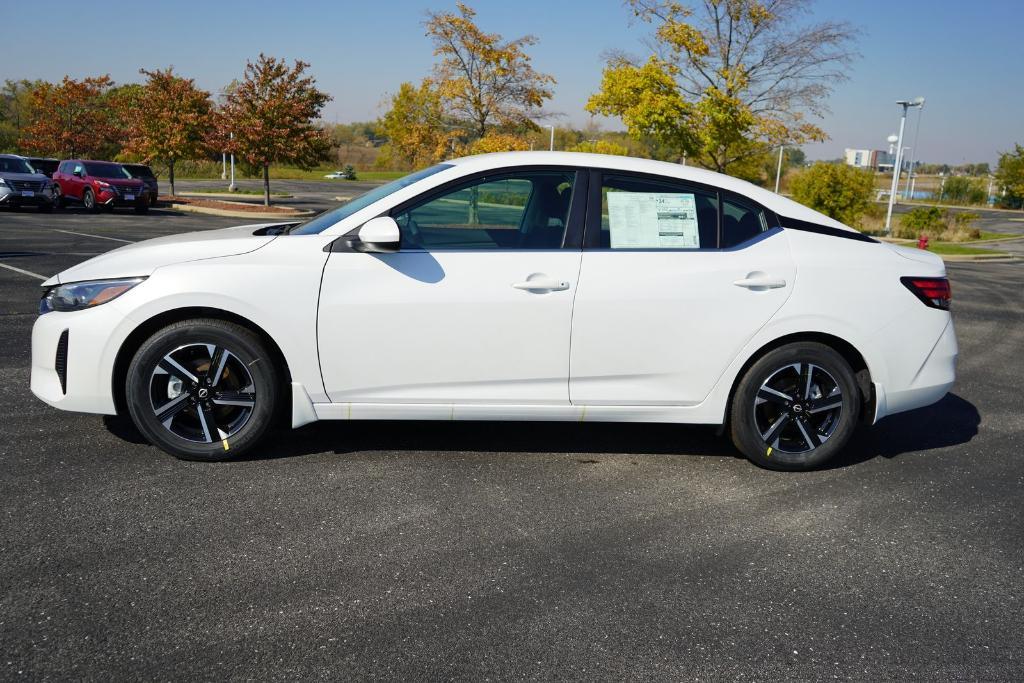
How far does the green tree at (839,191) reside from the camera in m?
27.9

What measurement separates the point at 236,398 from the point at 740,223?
2.98 m

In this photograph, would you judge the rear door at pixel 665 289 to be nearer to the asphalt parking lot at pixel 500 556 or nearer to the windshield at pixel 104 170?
the asphalt parking lot at pixel 500 556

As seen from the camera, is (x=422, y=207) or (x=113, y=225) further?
(x=113, y=225)

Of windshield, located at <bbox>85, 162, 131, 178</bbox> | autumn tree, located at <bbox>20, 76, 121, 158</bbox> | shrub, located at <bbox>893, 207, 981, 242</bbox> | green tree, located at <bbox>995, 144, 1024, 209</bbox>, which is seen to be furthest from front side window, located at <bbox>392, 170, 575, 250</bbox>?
green tree, located at <bbox>995, 144, 1024, 209</bbox>

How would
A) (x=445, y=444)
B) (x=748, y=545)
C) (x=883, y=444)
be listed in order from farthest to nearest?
1. (x=883, y=444)
2. (x=445, y=444)
3. (x=748, y=545)

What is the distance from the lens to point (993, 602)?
3.47 metres

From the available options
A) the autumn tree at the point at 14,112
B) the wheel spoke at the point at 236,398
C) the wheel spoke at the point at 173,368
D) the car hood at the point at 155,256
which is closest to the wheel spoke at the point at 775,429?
the wheel spoke at the point at 236,398

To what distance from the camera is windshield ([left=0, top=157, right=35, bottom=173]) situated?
25.6 meters

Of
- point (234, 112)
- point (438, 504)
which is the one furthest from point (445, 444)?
point (234, 112)

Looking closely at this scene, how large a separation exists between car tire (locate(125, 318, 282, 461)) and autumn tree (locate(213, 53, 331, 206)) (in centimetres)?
2837

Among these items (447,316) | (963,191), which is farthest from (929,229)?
(963,191)

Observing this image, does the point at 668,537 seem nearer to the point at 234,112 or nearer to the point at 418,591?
the point at 418,591

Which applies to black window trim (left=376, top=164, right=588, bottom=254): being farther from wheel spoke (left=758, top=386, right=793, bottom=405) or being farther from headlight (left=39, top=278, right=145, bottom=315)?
wheel spoke (left=758, top=386, right=793, bottom=405)

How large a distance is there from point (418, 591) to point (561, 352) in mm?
1687
